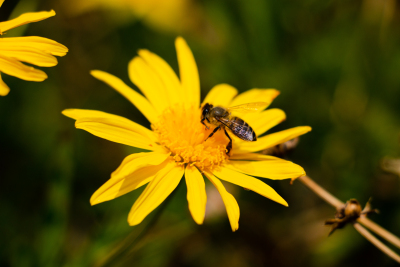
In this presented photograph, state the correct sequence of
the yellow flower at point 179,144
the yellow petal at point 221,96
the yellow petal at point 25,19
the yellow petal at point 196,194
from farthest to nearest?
the yellow petal at point 221,96 → the yellow petal at point 25,19 → the yellow flower at point 179,144 → the yellow petal at point 196,194

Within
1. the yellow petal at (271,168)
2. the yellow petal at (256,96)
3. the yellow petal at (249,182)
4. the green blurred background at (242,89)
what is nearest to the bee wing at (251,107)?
the yellow petal at (256,96)

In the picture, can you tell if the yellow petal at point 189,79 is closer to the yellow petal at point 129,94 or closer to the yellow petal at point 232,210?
the yellow petal at point 129,94

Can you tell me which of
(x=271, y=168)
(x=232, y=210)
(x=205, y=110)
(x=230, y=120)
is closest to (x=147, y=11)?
(x=205, y=110)

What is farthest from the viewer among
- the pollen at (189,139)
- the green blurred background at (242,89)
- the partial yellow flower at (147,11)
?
the partial yellow flower at (147,11)

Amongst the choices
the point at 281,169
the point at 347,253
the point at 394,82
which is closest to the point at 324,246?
the point at 347,253

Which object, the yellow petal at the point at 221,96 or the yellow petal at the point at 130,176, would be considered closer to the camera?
the yellow petal at the point at 130,176

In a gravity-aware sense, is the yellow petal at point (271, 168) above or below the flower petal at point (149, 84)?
below

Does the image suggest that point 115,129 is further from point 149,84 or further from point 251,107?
point 251,107
